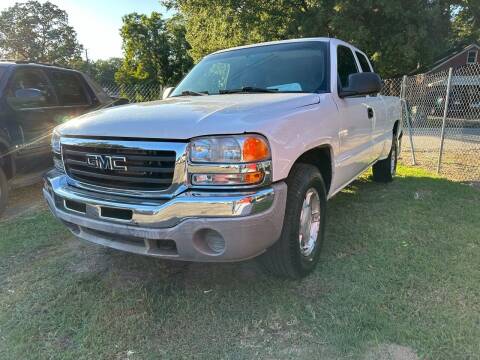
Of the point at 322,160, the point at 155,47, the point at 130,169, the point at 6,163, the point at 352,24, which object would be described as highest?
the point at 155,47

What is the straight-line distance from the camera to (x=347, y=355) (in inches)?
89.0

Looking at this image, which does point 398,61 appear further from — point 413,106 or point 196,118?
point 196,118

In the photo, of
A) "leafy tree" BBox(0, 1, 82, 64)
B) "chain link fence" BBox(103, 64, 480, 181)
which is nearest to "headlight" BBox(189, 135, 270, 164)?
"chain link fence" BBox(103, 64, 480, 181)

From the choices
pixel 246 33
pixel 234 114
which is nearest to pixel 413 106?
pixel 246 33

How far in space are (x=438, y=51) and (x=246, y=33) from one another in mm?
11568

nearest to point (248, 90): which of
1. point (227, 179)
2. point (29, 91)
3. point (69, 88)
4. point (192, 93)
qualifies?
point (192, 93)

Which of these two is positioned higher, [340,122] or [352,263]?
[340,122]

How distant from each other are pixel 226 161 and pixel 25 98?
3950 millimetres

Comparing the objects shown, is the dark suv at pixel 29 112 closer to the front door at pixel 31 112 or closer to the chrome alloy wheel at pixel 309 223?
the front door at pixel 31 112

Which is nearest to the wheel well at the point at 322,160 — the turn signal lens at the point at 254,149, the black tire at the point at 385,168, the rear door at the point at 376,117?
the turn signal lens at the point at 254,149

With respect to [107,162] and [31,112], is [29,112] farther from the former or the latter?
[107,162]

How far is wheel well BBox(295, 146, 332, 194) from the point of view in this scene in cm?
305

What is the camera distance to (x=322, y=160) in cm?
337

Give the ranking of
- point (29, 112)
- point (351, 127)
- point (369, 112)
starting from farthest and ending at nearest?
1. point (29, 112)
2. point (369, 112)
3. point (351, 127)
